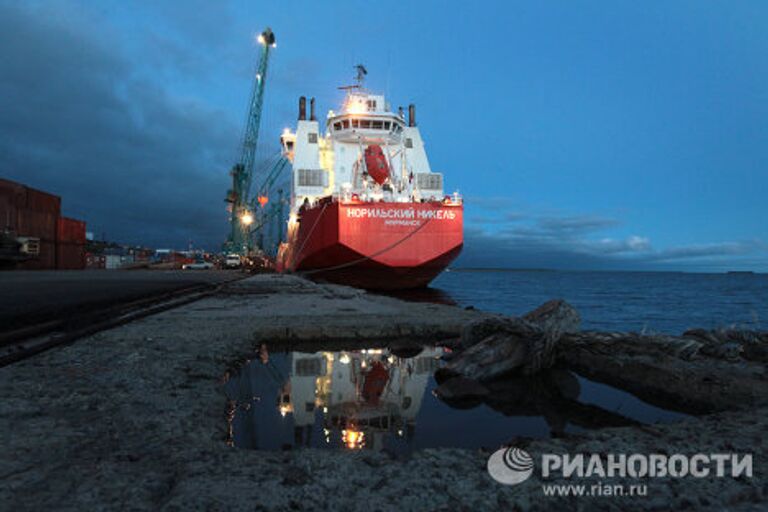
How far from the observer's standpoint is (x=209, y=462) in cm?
206

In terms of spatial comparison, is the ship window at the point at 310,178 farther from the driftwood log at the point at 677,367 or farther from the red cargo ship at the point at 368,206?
the driftwood log at the point at 677,367

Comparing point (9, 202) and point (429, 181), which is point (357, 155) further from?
point (9, 202)

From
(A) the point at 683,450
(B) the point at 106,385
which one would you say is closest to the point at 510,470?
(A) the point at 683,450

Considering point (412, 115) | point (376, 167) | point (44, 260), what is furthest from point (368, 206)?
point (44, 260)

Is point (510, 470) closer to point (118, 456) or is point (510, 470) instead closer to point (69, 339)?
point (118, 456)

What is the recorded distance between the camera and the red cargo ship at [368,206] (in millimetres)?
20500

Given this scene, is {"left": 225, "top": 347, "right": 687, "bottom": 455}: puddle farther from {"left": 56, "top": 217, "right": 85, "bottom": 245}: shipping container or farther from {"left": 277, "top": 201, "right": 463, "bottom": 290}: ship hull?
{"left": 56, "top": 217, "right": 85, "bottom": 245}: shipping container

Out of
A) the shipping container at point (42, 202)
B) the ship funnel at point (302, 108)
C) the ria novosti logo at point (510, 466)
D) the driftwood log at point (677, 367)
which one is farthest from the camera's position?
the shipping container at point (42, 202)

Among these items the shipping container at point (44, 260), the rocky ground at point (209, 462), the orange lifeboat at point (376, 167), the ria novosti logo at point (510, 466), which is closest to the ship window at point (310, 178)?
the orange lifeboat at point (376, 167)

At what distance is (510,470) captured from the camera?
2.05 meters

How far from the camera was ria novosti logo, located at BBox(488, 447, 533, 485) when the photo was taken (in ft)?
6.50

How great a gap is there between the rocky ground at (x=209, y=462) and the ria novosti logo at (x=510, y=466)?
5cm

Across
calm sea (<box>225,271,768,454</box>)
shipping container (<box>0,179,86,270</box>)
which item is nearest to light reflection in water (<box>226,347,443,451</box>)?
calm sea (<box>225,271,768,454</box>)

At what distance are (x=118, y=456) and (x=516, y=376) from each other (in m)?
3.65
